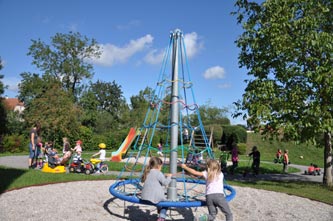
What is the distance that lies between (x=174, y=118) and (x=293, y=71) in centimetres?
583

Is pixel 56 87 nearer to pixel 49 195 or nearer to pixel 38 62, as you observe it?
pixel 38 62

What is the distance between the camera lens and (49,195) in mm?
7426

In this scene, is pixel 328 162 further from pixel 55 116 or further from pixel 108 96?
pixel 108 96

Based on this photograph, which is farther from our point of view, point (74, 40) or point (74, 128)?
point (74, 40)

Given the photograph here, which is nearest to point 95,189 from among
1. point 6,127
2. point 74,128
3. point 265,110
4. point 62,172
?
point 62,172

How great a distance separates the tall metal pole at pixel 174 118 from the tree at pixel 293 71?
169 inches

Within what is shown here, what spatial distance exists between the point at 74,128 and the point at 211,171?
23409 millimetres

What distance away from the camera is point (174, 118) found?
6.27m

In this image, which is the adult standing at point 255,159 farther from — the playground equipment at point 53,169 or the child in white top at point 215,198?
→ the child in white top at point 215,198

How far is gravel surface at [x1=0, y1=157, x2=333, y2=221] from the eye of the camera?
5910 mm

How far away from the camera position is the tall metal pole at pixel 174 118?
6.02 meters

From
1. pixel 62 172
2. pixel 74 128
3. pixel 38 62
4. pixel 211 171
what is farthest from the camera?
pixel 38 62

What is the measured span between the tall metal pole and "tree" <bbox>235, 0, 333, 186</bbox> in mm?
4300

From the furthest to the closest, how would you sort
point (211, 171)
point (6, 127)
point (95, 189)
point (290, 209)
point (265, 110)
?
1. point (6, 127)
2. point (265, 110)
3. point (95, 189)
4. point (290, 209)
5. point (211, 171)
